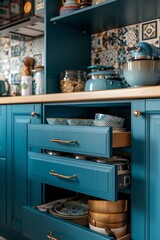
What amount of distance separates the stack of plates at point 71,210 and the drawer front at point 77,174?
0.18 meters

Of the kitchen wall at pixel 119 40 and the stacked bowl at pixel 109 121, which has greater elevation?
the kitchen wall at pixel 119 40

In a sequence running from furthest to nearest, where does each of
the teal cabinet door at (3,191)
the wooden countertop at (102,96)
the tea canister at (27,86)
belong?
the tea canister at (27,86) → the teal cabinet door at (3,191) → the wooden countertop at (102,96)

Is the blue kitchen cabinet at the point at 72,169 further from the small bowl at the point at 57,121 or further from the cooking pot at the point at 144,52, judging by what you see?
the cooking pot at the point at 144,52

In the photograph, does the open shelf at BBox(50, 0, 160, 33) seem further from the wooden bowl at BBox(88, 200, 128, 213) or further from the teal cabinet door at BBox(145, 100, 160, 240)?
the wooden bowl at BBox(88, 200, 128, 213)

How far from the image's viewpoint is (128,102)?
1291 millimetres

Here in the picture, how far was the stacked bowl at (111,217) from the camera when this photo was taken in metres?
1.34

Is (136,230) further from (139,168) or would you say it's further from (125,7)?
(125,7)

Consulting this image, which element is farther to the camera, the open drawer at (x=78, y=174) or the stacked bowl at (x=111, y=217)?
the stacked bowl at (x=111, y=217)

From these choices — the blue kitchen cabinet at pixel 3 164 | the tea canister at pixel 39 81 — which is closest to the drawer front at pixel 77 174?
the blue kitchen cabinet at pixel 3 164

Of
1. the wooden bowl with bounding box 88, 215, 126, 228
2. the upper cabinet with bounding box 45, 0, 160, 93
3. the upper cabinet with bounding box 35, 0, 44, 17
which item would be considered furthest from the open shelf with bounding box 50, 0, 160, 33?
the wooden bowl with bounding box 88, 215, 126, 228

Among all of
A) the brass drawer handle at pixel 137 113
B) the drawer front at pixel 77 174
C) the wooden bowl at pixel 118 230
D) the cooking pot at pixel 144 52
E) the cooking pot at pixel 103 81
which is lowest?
the wooden bowl at pixel 118 230

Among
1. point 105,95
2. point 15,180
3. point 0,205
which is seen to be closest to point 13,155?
point 15,180

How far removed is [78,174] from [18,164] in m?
0.67

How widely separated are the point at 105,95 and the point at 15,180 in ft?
2.94
